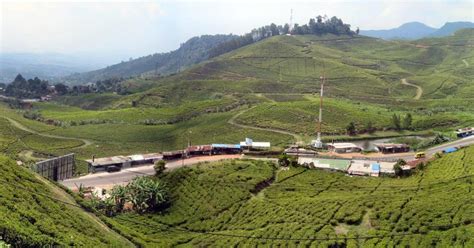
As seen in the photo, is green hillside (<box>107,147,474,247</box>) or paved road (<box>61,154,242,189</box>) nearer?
green hillside (<box>107,147,474,247</box>)

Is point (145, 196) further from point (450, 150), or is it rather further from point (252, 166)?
point (450, 150)

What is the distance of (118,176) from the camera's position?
54.9 m

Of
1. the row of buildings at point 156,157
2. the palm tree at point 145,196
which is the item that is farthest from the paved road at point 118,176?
the palm tree at point 145,196

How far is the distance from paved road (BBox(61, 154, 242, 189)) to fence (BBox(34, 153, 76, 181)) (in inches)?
44.9

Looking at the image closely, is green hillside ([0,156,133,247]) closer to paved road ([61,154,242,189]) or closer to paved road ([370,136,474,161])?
paved road ([61,154,242,189])

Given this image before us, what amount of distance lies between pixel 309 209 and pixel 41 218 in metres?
21.1

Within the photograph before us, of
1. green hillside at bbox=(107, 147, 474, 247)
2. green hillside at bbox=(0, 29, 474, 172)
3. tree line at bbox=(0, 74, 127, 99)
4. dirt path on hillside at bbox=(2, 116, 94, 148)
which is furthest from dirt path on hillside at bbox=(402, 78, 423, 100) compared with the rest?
tree line at bbox=(0, 74, 127, 99)

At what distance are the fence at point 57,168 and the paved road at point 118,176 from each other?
1.14m

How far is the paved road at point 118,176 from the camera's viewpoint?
51.7 metres

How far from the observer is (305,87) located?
122m

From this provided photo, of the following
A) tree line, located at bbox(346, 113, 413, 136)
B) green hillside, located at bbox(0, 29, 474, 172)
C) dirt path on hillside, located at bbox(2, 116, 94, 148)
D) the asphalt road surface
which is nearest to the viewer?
the asphalt road surface

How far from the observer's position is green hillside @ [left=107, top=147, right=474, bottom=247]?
32.6m

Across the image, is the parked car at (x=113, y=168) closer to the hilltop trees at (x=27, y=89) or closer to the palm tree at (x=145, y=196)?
the palm tree at (x=145, y=196)

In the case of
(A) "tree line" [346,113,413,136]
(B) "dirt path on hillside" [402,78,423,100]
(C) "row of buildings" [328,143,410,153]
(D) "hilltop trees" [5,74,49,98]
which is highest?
(B) "dirt path on hillside" [402,78,423,100]
